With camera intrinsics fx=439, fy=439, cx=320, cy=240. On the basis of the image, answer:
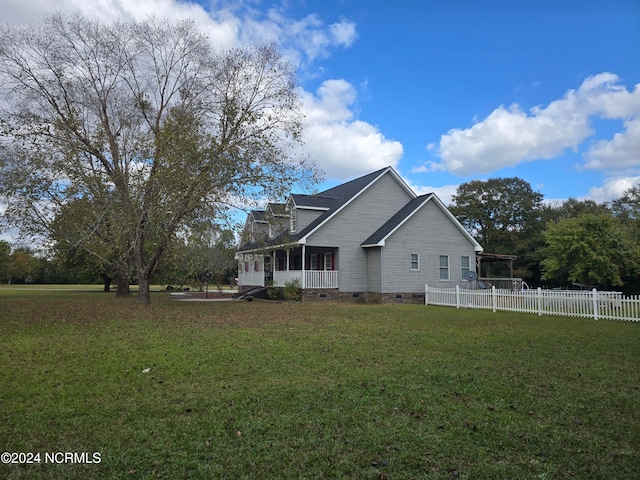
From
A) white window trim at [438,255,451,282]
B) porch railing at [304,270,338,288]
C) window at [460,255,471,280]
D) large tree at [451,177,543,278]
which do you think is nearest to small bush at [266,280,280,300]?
porch railing at [304,270,338,288]

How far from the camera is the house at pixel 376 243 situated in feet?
78.4

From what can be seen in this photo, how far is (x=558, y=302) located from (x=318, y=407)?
1456cm

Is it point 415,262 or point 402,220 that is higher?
point 402,220

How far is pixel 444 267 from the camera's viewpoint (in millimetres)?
25594

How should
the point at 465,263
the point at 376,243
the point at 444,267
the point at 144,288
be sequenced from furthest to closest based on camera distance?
1. the point at 465,263
2. the point at 444,267
3. the point at 376,243
4. the point at 144,288

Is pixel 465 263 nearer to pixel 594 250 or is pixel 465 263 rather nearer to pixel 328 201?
pixel 328 201

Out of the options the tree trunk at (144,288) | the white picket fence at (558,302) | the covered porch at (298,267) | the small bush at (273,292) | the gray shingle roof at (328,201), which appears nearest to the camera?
the white picket fence at (558,302)

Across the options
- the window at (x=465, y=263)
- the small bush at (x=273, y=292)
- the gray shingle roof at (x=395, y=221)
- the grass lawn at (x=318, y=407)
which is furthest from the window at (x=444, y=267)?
the grass lawn at (x=318, y=407)

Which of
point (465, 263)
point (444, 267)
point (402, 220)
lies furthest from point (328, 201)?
point (465, 263)

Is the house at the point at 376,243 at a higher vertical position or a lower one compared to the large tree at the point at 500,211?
lower

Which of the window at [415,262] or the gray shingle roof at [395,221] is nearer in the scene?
the gray shingle roof at [395,221]

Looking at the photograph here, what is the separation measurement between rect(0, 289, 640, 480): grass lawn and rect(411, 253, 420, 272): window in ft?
48.0

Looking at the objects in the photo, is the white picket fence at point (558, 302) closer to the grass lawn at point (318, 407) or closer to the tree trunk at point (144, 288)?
the grass lawn at point (318, 407)

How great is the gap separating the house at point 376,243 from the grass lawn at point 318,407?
45.4 ft
